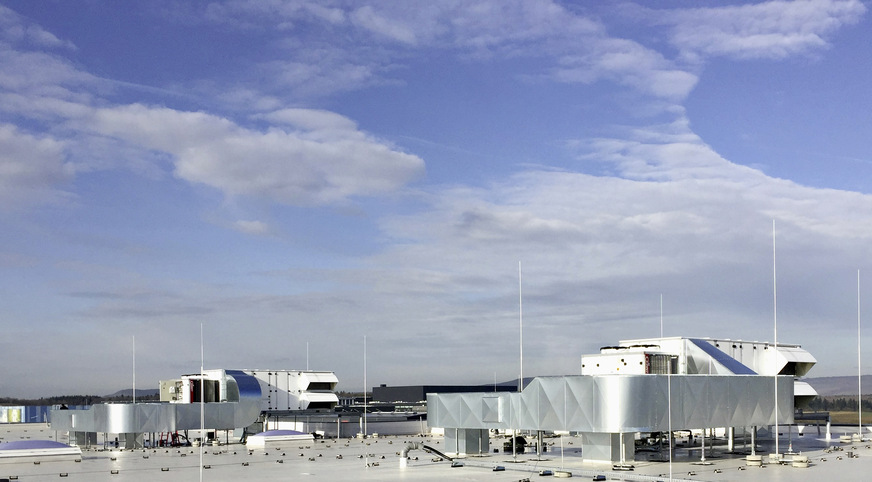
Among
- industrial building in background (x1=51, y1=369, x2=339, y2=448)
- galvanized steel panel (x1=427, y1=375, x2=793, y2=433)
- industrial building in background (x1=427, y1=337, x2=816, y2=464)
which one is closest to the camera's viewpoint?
galvanized steel panel (x1=427, y1=375, x2=793, y2=433)

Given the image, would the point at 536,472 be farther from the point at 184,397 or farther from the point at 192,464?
the point at 184,397

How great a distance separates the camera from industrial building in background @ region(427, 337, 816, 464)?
53594mm

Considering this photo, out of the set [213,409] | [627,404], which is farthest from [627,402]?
[213,409]

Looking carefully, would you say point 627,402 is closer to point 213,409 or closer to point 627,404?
point 627,404

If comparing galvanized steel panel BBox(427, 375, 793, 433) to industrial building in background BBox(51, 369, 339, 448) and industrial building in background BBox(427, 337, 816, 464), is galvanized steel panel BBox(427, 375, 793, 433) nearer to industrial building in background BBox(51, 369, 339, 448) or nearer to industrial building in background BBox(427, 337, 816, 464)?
industrial building in background BBox(427, 337, 816, 464)

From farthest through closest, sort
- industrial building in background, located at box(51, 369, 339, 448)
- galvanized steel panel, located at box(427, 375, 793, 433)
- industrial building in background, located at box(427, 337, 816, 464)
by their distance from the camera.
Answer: industrial building in background, located at box(51, 369, 339, 448)
industrial building in background, located at box(427, 337, 816, 464)
galvanized steel panel, located at box(427, 375, 793, 433)

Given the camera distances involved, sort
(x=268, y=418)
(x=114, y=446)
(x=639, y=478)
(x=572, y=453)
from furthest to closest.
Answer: (x=268, y=418), (x=114, y=446), (x=572, y=453), (x=639, y=478)

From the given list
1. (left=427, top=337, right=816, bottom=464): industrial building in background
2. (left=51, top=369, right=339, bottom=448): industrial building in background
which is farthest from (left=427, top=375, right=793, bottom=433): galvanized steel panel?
(left=51, top=369, right=339, bottom=448): industrial building in background

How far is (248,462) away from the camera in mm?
61438

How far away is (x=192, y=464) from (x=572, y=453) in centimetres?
2522

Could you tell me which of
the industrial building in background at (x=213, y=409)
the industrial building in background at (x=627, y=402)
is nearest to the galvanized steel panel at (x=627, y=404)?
the industrial building in background at (x=627, y=402)

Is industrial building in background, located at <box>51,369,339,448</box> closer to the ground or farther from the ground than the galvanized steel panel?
closer to the ground

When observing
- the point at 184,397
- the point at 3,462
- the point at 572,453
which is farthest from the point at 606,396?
the point at 184,397

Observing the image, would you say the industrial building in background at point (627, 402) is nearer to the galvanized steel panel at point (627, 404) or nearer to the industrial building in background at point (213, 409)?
the galvanized steel panel at point (627, 404)
